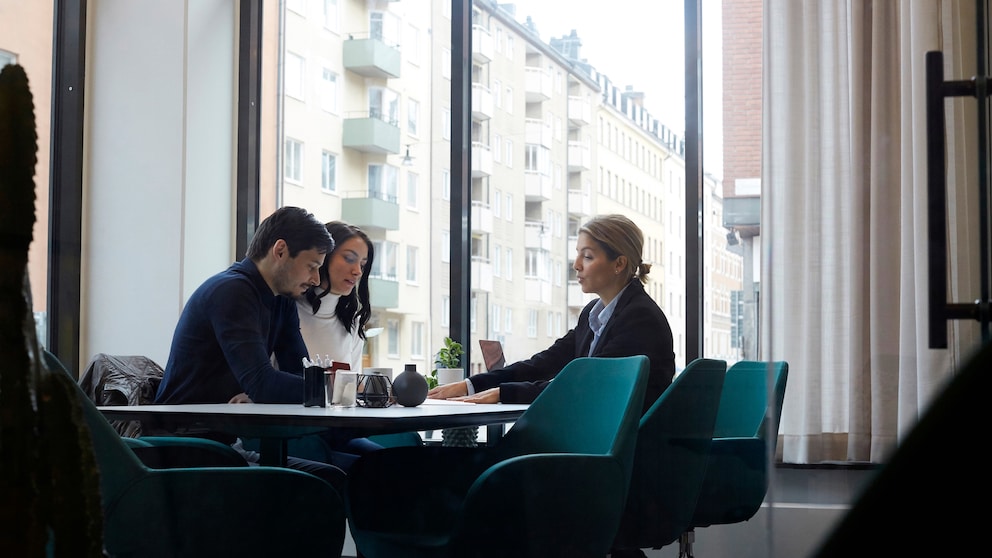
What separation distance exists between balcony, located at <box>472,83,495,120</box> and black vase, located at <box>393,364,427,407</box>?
0.79m

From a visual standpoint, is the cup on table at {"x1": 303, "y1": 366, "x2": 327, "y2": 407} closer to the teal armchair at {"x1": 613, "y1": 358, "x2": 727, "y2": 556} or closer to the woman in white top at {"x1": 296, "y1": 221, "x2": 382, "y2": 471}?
the teal armchair at {"x1": 613, "y1": 358, "x2": 727, "y2": 556}

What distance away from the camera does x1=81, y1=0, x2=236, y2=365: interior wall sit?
6.57 ft

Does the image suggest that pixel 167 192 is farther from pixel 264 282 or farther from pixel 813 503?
pixel 813 503

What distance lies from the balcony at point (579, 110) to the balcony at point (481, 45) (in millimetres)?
353

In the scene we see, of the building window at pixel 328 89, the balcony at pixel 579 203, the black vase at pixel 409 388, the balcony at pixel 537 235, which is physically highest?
the building window at pixel 328 89

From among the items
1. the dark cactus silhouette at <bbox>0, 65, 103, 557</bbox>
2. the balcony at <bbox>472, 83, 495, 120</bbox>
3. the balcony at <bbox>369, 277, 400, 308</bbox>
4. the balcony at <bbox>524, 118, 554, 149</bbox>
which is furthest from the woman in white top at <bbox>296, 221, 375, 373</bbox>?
the dark cactus silhouette at <bbox>0, 65, 103, 557</bbox>

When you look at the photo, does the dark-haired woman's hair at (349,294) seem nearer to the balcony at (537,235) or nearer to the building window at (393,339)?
the building window at (393,339)

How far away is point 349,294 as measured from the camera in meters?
3.34

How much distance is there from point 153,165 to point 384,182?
3.77 ft

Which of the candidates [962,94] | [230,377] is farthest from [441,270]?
[962,94]

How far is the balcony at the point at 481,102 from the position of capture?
8.55 feet

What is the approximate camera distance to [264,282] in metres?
2.58

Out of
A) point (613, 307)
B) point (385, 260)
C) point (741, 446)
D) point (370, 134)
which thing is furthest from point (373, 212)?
point (741, 446)

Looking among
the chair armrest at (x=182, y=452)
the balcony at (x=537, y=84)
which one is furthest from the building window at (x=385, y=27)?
the chair armrest at (x=182, y=452)
